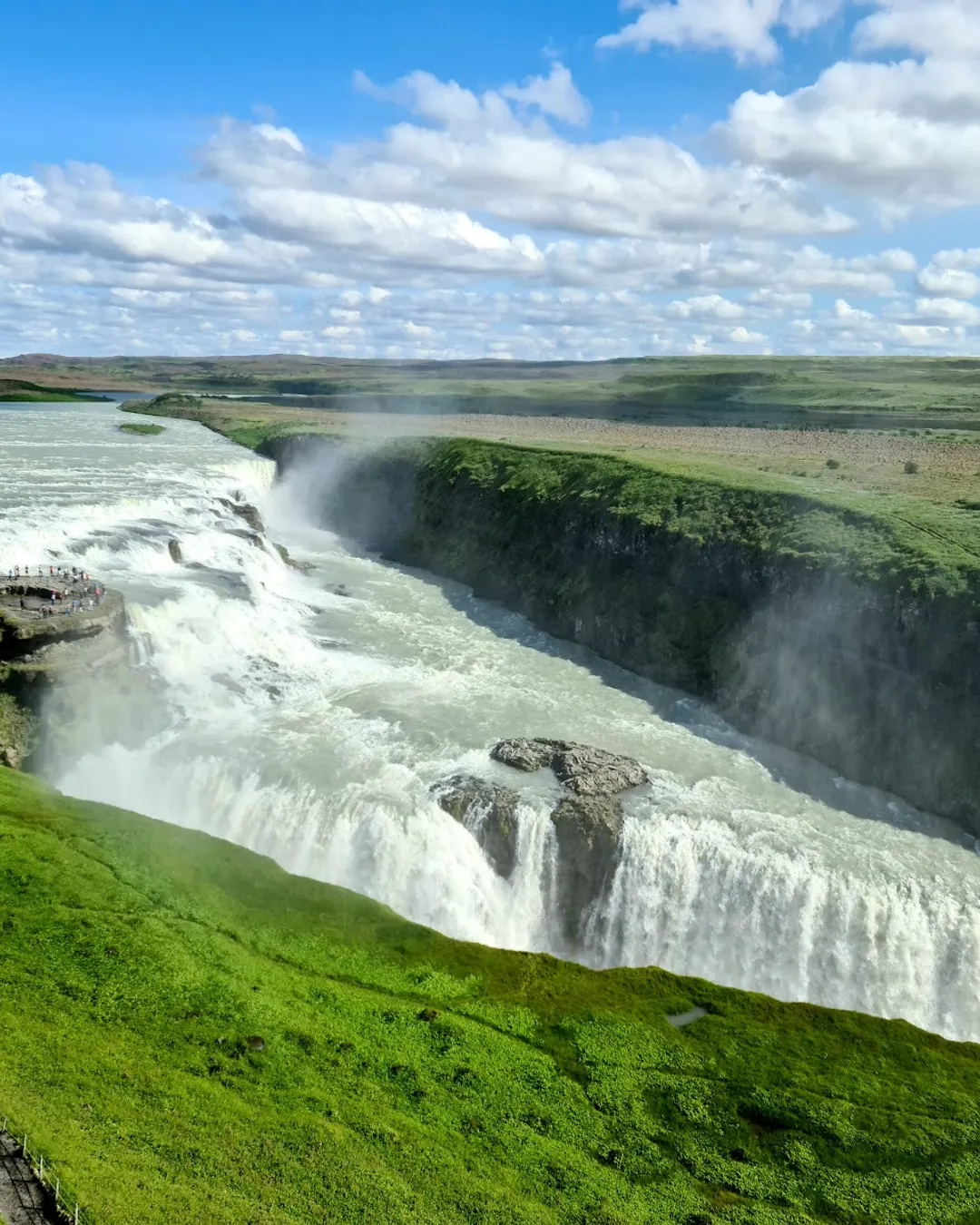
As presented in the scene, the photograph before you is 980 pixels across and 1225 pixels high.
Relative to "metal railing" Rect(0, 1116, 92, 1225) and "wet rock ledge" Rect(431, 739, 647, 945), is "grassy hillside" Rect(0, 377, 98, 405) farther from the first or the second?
"metal railing" Rect(0, 1116, 92, 1225)

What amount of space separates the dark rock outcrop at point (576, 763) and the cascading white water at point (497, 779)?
3.25ft

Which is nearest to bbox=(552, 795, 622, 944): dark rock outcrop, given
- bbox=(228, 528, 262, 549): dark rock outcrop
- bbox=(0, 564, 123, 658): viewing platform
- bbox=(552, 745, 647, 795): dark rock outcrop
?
bbox=(552, 745, 647, 795): dark rock outcrop

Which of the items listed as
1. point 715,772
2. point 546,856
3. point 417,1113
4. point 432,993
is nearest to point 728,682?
point 715,772

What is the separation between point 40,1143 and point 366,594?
4593 centimetres

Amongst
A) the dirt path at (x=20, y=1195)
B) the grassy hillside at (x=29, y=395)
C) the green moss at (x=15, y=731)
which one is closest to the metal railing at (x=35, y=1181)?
the dirt path at (x=20, y=1195)

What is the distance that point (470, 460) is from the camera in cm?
7144

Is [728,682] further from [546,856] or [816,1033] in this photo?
[816,1033]

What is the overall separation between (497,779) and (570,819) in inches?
142

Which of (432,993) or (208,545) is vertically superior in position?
(208,545)

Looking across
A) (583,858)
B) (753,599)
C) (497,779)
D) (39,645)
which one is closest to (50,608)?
(39,645)

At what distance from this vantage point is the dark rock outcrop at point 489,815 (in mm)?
29625

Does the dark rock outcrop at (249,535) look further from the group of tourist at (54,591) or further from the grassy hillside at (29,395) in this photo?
the grassy hillside at (29,395)

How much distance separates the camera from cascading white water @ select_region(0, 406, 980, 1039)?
27.3 m

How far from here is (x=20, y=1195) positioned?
1271cm
